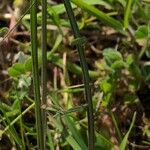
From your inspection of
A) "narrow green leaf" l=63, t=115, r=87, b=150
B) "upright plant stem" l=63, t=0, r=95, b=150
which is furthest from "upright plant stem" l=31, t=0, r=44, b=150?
"narrow green leaf" l=63, t=115, r=87, b=150

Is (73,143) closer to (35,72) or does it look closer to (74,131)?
(74,131)

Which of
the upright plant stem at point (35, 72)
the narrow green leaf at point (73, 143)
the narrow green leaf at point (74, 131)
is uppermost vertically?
the upright plant stem at point (35, 72)

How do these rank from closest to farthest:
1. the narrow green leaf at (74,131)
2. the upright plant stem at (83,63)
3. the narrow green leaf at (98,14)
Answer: the upright plant stem at (83,63), the narrow green leaf at (74,131), the narrow green leaf at (98,14)

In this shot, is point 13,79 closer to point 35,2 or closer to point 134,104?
point 134,104

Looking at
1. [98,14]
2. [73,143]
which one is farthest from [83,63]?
[98,14]

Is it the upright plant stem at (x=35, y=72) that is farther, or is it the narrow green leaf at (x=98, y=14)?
the narrow green leaf at (x=98, y=14)

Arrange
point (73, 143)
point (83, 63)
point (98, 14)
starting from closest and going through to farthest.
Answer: point (83, 63), point (73, 143), point (98, 14)

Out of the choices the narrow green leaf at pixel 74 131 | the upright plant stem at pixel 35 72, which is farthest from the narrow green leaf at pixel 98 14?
the upright plant stem at pixel 35 72

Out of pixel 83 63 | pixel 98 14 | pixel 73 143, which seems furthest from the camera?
pixel 98 14

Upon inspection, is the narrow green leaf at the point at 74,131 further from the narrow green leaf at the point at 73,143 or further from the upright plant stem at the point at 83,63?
the upright plant stem at the point at 83,63

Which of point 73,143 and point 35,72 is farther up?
point 35,72

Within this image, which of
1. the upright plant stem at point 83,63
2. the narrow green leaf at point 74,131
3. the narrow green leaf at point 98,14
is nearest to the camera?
the upright plant stem at point 83,63
